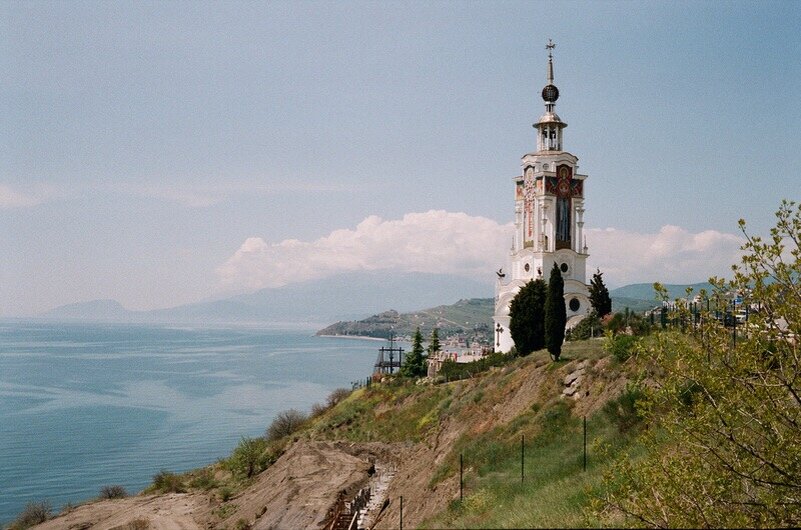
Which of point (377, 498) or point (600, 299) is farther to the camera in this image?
point (600, 299)

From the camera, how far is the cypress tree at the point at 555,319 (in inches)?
1497

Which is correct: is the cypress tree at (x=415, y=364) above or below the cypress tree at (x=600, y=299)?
below

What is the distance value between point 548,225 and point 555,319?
78.3ft

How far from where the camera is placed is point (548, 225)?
61.2m

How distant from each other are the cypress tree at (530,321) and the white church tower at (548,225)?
12.2 m

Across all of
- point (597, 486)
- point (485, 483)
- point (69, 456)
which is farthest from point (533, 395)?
point (69, 456)

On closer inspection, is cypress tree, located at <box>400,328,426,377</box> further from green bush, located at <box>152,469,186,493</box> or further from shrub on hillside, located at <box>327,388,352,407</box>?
green bush, located at <box>152,469,186,493</box>

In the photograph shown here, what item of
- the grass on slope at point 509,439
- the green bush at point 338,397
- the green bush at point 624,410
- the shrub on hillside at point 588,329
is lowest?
the green bush at point 338,397

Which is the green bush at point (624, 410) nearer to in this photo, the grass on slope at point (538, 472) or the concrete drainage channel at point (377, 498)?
the grass on slope at point (538, 472)

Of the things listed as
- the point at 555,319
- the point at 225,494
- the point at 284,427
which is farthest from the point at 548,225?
the point at 225,494

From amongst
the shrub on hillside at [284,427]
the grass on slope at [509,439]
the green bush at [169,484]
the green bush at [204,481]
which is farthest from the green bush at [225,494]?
the shrub on hillside at [284,427]

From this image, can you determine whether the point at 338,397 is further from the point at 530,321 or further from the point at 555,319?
the point at 555,319

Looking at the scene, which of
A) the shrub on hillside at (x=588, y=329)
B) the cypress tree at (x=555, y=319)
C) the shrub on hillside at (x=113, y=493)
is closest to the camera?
the cypress tree at (x=555, y=319)

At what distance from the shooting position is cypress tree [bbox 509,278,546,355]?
4716 cm
